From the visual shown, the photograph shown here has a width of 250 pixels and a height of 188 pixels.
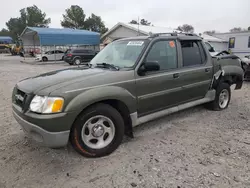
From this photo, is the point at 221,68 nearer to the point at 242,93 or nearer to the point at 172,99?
the point at 172,99

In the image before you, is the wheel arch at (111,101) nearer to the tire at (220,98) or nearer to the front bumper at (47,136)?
the front bumper at (47,136)

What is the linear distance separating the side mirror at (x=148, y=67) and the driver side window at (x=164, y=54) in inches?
8.8

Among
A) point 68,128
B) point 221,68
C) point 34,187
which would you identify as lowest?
point 34,187

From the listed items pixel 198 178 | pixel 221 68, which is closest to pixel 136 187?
pixel 198 178

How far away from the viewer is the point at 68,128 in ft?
9.46

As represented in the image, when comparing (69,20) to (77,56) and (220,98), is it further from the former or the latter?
(220,98)

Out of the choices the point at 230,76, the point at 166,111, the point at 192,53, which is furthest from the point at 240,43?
the point at 166,111

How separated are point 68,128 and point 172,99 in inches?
82.3

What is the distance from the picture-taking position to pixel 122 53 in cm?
401

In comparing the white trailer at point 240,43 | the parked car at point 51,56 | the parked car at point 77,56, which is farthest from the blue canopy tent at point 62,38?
the white trailer at point 240,43

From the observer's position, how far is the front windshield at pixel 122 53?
12.3ft

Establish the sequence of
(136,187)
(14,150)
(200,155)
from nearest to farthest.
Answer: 1. (136,187)
2. (200,155)
3. (14,150)

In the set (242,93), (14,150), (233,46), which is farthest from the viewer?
(233,46)

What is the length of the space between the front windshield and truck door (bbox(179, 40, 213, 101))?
0.98 meters
